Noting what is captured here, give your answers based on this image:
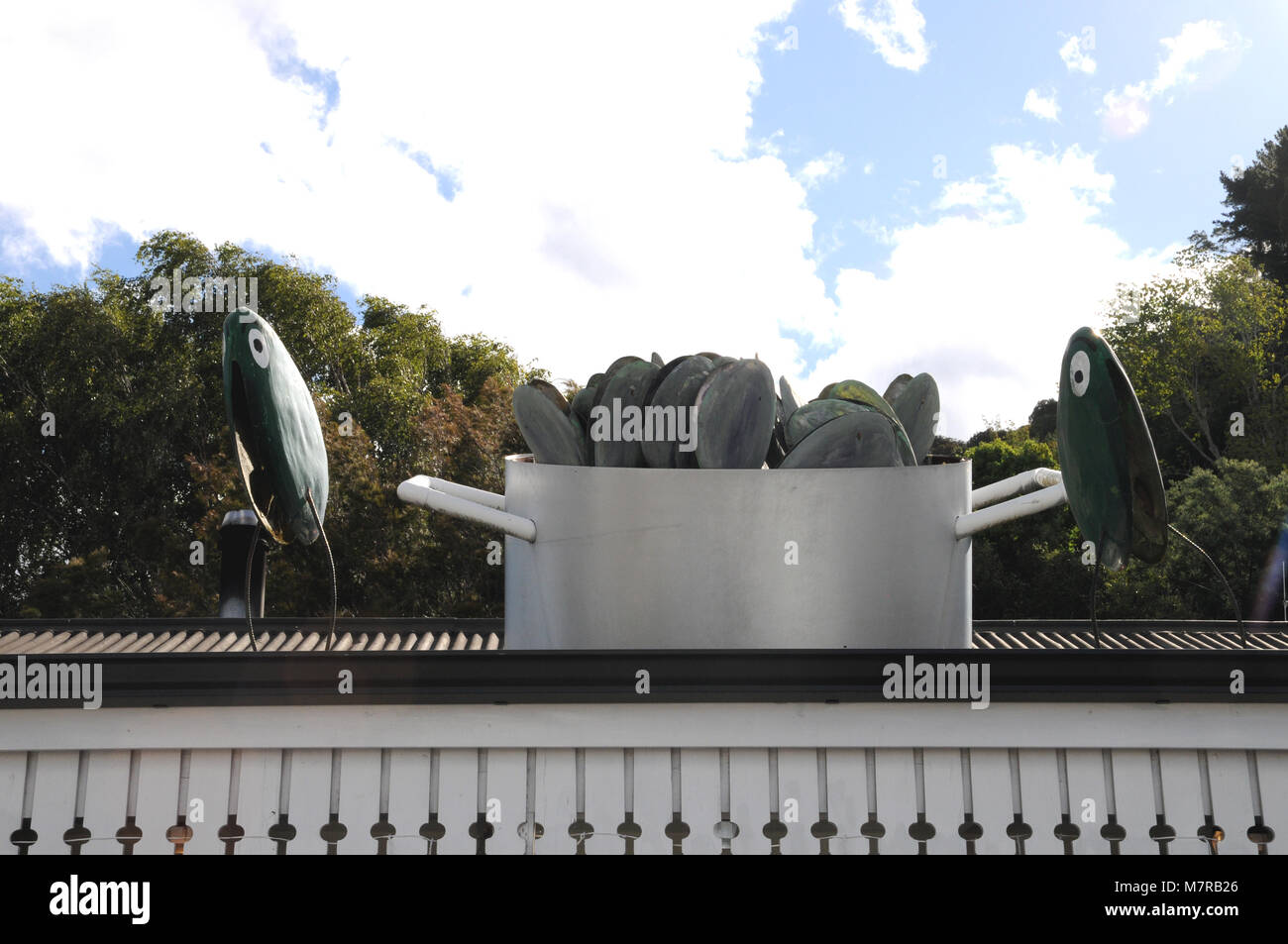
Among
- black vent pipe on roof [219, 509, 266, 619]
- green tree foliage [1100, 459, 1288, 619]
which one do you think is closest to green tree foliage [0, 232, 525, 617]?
green tree foliage [1100, 459, 1288, 619]

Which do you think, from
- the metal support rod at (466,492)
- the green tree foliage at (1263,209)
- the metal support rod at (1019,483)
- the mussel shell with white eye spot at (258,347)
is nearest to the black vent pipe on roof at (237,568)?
the metal support rod at (466,492)

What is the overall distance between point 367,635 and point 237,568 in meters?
1.03

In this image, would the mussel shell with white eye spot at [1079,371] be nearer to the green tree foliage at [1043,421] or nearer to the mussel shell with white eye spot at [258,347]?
the mussel shell with white eye spot at [258,347]

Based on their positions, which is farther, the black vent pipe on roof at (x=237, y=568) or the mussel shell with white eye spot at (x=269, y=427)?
the black vent pipe on roof at (x=237, y=568)

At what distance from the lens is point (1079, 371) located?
8.64ft

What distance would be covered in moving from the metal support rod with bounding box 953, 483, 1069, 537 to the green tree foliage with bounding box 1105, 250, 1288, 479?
26293 millimetres

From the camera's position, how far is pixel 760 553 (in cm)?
292

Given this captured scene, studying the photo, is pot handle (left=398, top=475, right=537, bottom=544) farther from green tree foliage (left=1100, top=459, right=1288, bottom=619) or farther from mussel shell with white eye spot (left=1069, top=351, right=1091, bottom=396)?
green tree foliage (left=1100, top=459, right=1288, bottom=619)

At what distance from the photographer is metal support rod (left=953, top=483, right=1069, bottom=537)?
115 inches

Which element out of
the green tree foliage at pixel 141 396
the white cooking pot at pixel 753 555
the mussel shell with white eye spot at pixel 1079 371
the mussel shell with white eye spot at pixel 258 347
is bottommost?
the white cooking pot at pixel 753 555

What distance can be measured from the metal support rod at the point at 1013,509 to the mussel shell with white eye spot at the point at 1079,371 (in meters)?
0.35

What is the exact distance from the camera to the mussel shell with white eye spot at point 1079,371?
8.57 ft

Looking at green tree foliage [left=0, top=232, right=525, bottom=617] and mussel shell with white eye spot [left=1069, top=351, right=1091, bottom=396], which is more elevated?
green tree foliage [left=0, top=232, right=525, bottom=617]

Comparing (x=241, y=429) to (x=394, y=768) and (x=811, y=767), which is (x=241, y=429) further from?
(x=811, y=767)
